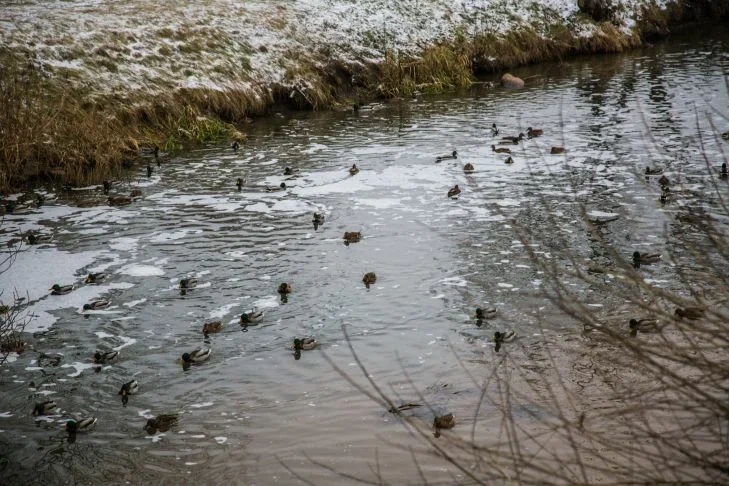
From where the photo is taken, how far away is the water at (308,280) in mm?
7676

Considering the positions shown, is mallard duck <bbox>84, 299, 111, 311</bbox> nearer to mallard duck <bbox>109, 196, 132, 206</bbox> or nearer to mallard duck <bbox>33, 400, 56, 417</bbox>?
mallard duck <bbox>33, 400, 56, 417</bbox>

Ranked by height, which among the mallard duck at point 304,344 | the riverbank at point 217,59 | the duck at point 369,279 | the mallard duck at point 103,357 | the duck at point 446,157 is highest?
the riverbank at point 217,59

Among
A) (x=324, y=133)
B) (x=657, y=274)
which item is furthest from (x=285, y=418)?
(x=324, y=133)

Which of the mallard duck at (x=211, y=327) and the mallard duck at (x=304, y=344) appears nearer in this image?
the mallard duck at (x=304, y=344)

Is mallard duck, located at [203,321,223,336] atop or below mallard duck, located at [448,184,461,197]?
below

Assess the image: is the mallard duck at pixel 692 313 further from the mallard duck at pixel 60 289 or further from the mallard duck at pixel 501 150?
the mallard duck at pixel 501 150

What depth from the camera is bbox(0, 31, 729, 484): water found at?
7.68m

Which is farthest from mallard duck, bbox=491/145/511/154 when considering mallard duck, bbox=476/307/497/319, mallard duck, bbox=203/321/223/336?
mallard duck, bbox=203/321/223/336

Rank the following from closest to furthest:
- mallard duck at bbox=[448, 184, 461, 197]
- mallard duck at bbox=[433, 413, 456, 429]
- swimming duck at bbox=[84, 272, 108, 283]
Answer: mallard duck at bbox=[433, 413, 456, 429]
swimming duck at bbox=[84, 272, 108, 283]
mallard duck at bbox=[448, 184, 461, 197]

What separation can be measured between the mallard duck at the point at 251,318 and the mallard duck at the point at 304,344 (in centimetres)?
106

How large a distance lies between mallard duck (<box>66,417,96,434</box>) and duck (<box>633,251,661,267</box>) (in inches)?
291

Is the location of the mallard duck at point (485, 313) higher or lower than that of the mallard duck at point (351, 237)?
lower

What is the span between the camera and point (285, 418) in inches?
319

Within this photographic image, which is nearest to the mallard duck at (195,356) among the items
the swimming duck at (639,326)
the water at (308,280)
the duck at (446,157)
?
the water at (308,280)
